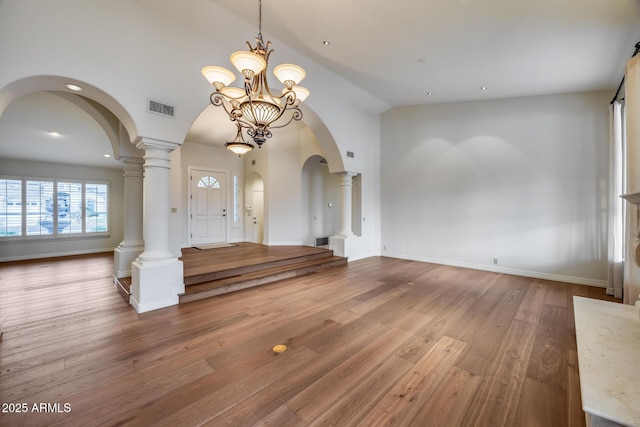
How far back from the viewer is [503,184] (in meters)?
5.27

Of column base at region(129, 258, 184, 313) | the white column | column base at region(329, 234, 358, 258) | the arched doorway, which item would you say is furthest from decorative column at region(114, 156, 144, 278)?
the arched doorway

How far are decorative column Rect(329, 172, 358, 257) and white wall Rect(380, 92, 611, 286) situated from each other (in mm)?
1146

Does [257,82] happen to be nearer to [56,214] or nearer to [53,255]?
[56,214]

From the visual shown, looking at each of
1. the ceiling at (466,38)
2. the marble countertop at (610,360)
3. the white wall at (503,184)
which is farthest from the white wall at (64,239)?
the marble countertop at (610,360)

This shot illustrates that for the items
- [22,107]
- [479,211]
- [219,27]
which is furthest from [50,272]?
[479,211]

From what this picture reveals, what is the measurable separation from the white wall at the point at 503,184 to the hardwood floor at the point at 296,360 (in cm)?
114

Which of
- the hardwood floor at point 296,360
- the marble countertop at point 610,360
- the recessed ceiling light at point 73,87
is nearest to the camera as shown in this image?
the marble countertop at point 610,360

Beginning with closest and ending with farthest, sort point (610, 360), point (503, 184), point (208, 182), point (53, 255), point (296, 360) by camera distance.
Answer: point (610, 360)
point (296, 360)
point (503, 184)
point (53, 255)
point (208, 182)

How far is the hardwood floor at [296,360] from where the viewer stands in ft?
5.48

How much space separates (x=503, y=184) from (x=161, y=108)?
244 inches

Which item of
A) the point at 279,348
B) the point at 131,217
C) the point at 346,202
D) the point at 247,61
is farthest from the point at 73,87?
the point at 346,202

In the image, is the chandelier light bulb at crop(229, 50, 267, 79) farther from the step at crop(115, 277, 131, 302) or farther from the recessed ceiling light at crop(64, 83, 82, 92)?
the step at crop(115, 277, 131, 302)

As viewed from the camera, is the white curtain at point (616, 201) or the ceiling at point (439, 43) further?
the white curtain at point (616, 201)

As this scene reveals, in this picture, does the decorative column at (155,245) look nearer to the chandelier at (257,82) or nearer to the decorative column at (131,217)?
the chandelier at (257,82)
